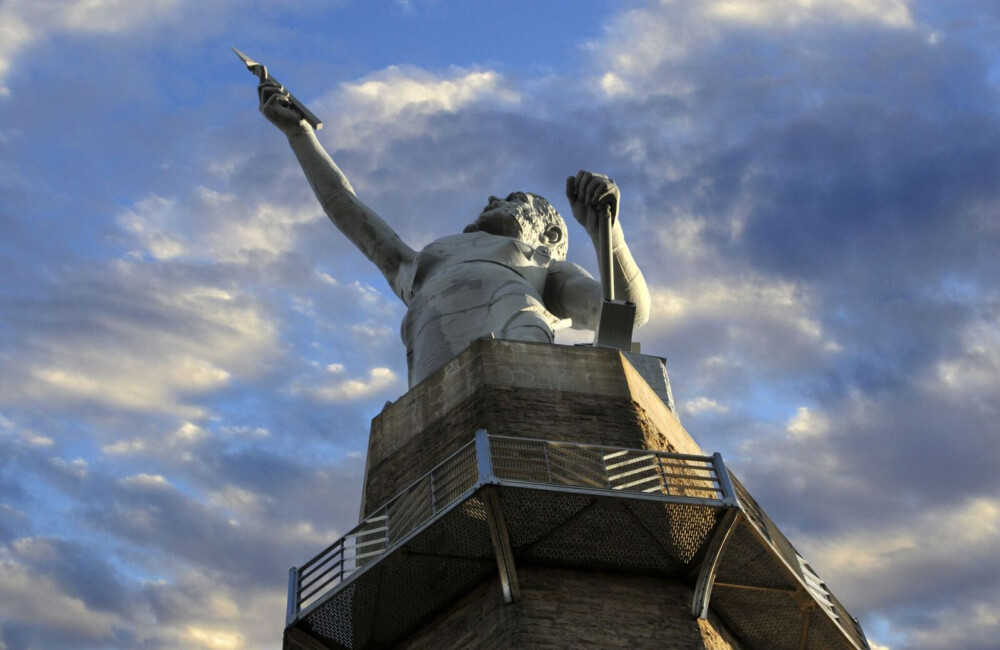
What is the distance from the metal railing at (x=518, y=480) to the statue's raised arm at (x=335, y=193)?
25.9 feet

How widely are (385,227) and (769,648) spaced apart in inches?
422

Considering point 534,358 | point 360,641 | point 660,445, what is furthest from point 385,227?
point 360,641

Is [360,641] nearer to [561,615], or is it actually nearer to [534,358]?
[561,615]

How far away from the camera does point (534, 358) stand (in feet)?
59.0

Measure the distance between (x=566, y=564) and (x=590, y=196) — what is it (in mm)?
5947

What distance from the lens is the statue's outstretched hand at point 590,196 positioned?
19.0 m

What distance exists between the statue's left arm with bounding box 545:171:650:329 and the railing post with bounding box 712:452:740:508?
5.25m

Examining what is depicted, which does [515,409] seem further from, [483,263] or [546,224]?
[546,224]

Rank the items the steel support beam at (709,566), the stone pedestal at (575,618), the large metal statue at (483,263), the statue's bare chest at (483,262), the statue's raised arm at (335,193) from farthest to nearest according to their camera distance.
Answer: the statue's raised arm at (335,193) < the statue's bare chest at (483,262) < the large metal statue at (483,263) < the steel support beam at (709,566) < the stone pedestal at (575,618)

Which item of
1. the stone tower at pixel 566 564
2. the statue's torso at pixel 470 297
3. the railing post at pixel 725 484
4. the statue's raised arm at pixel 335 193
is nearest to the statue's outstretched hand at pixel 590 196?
the statue's torso at pixel 470 297

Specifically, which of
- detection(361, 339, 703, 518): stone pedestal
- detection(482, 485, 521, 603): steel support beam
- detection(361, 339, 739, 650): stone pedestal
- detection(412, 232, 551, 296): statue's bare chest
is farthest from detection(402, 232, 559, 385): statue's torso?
detection(482, 485, 521, 603): steel support beam

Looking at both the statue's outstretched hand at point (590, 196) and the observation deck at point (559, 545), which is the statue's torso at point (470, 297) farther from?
the observation deck at point (559, 545)

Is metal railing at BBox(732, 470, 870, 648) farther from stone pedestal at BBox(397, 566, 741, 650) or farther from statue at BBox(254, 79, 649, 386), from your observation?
statue at BBox(254, 79, 649, 386)

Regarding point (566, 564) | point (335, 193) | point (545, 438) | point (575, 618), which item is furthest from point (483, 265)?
point (575, 618)
